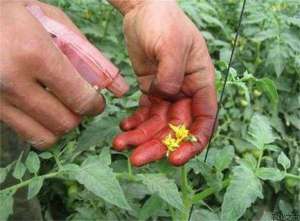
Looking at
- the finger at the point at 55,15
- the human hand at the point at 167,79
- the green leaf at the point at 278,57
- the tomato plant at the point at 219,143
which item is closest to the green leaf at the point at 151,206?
the tomato plant at the point at 219,143

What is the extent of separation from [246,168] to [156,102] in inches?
11.7

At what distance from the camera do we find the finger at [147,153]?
3.66ft

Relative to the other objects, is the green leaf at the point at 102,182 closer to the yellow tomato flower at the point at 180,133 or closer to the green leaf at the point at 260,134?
the yellow tomato flower at the point at 180,133

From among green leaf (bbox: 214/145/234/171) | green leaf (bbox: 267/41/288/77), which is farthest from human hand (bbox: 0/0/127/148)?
green leaf (bbox: 267/41/288/77)

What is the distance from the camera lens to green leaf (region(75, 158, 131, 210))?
1000mm

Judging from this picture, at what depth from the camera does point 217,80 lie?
1.33m

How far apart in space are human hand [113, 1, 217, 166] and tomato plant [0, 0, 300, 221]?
0.16ft

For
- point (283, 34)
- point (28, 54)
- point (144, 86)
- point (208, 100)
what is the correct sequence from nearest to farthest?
point (28, 54), point (208, 100), point (144, 86), point (283, 34)

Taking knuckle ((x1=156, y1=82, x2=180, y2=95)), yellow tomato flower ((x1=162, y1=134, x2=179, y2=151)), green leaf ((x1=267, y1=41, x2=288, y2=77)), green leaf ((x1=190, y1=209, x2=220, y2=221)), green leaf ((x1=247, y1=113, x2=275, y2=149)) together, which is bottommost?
green leaf ((x1=267, y1=41, x2=288, y2=77))

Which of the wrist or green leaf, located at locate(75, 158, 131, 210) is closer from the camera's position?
green leaf, located at locate(75, 158, 131, 210)

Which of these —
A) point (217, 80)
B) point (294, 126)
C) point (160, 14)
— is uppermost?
point (160, 14)

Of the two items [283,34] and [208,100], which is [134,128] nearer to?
[208,100]

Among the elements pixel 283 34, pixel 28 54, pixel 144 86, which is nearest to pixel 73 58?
pixel 28 54

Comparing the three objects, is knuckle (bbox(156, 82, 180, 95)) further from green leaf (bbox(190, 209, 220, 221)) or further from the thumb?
green leaf (bbox(190, 209, 220, 221))
